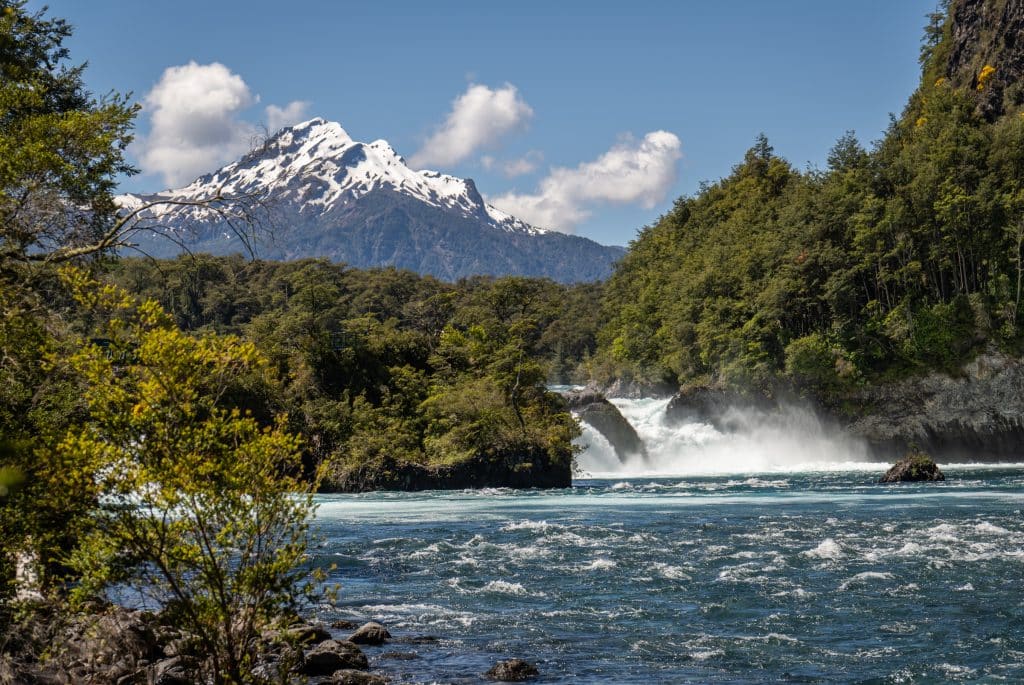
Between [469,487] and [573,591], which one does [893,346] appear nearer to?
[469,487]

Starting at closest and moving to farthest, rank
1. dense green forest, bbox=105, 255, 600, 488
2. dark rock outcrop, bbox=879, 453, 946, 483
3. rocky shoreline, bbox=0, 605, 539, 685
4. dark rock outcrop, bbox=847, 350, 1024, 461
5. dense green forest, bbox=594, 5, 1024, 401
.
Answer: rocky shoreline, bbox=0, 605, 539, 685
dark rock outcrop, bbox=879, 453, 946, 483
dense green forest, bbox=105, 255, 600, 488
dark rock outcrop, bbox=847, 350, 1024, 461
dense green forest, bbox=594, 5, 1024, 401

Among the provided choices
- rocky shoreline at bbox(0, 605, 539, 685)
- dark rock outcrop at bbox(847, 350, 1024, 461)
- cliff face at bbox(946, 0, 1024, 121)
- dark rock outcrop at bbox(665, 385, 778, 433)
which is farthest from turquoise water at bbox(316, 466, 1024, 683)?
cliff face at bbox(946, 0, 1024, 121)

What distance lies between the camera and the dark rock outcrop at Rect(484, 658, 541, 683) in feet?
42.4

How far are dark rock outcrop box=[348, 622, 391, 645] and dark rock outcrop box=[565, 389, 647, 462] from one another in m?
45.3

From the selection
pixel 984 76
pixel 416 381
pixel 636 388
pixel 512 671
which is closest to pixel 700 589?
pixel 512 671

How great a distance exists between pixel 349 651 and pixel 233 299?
3453 inches

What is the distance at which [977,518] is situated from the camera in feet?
90.5

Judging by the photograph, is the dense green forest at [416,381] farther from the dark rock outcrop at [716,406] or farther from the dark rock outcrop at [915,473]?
the dark rock outcrop at [915,473]

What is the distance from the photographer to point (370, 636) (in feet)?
50.2

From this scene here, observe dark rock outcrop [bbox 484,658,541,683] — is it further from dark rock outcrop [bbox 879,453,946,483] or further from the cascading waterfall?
the cascading waterfall

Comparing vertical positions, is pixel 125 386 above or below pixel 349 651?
above

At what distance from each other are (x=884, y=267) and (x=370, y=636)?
2204 inches

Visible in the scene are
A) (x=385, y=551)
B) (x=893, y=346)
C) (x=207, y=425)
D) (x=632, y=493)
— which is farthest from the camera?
(x=893, y=346)

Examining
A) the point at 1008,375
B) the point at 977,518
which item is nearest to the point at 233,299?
the point at 1008,375
